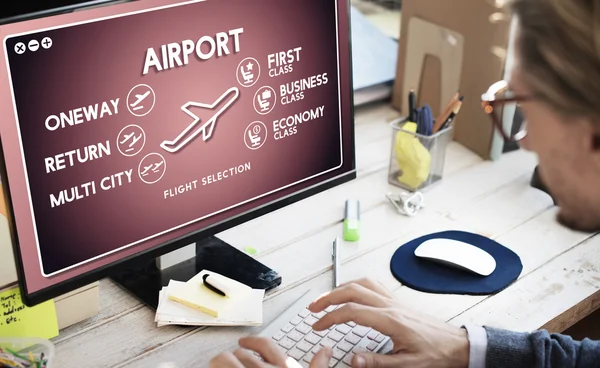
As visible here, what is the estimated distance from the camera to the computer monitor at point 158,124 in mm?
959

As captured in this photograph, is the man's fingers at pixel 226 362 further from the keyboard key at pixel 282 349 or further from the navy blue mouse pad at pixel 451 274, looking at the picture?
the navy blue mouse pad at pixel 451 274

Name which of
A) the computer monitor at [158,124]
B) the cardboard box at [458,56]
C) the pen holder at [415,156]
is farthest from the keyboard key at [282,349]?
the cardboard box at [458,56]

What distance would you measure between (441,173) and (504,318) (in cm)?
45

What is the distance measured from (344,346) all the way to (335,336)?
23 millimetres

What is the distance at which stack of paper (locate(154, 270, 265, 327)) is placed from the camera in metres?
1.14

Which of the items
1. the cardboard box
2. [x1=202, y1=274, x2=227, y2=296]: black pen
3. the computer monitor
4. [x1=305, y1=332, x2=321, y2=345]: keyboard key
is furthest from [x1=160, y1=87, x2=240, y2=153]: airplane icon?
the cardboard box

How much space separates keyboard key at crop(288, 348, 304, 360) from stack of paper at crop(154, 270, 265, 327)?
0.09m

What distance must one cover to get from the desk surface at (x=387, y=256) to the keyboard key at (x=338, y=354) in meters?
0.13

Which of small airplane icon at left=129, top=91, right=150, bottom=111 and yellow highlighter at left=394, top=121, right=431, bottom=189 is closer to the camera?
small airplane icon at left=129, top=91, right=150, bottom=111

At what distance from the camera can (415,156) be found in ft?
4.95

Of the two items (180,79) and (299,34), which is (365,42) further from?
(180,79)

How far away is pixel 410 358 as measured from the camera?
1.05m

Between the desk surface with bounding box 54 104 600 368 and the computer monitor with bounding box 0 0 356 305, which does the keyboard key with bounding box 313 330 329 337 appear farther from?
the computer monitor with bounding box 0 0 356 305

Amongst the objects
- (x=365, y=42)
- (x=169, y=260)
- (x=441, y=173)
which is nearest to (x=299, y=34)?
(x=169, y=260)
